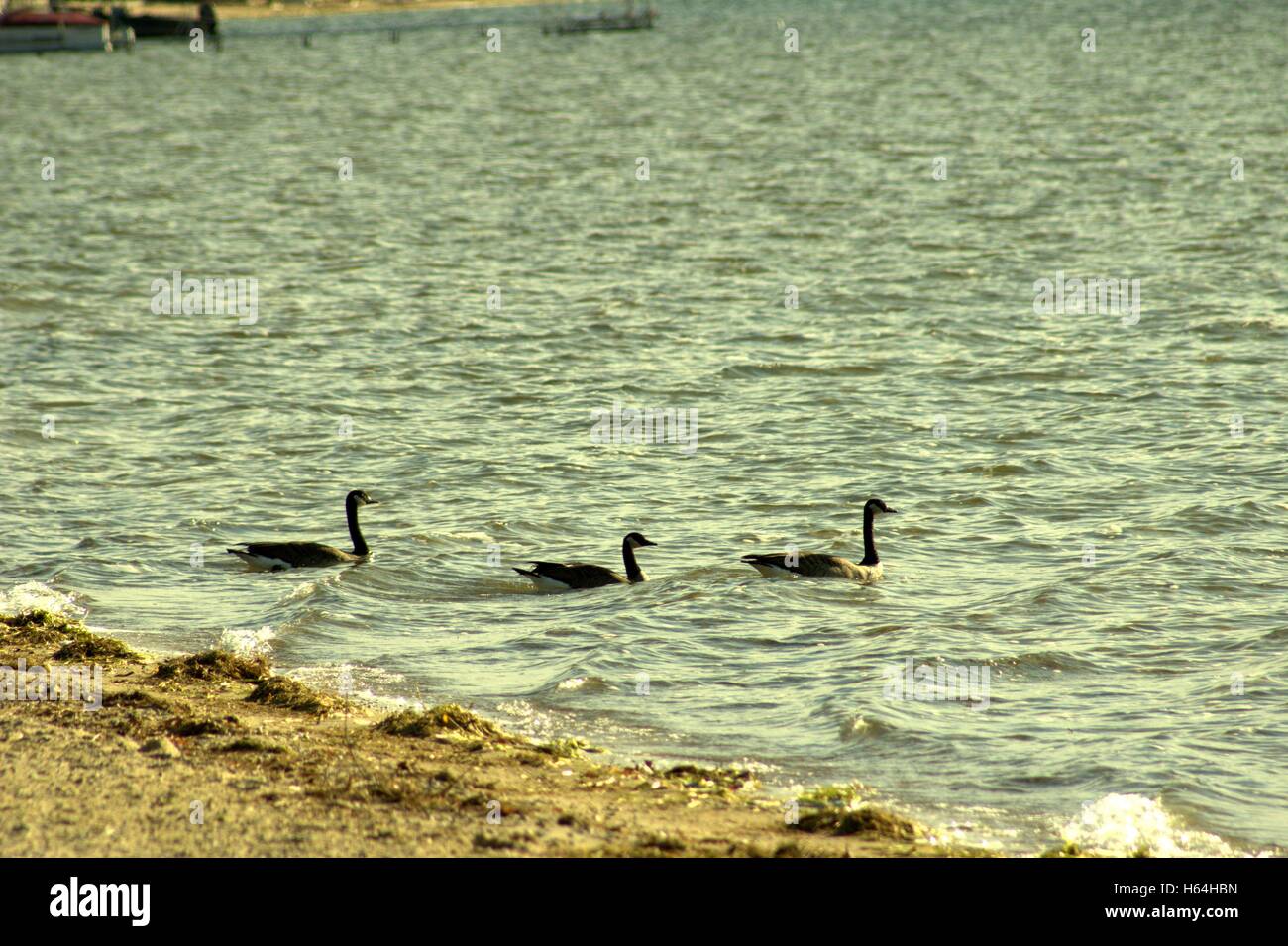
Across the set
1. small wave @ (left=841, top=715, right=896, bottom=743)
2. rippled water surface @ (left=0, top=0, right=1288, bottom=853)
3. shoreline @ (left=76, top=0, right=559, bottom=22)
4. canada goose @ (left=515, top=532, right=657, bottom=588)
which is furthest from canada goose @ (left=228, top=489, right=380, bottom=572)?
shoreline @ (left=76, top=0, right=559, bottom=22)

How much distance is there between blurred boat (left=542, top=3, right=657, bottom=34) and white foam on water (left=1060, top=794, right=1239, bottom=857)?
99.3 m

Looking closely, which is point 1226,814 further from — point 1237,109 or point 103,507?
point 1237,109

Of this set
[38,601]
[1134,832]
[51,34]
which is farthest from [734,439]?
[51,34]

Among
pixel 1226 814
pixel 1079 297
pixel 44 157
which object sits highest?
pixel 44 157

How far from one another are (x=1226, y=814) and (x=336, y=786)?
5.89m

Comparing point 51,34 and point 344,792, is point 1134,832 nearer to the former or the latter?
point 344,792

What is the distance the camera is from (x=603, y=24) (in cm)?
10762

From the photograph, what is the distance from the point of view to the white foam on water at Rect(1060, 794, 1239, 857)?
9805mm

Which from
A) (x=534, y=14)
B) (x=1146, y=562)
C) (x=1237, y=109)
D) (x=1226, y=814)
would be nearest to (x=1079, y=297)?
(x=1146, y=562)

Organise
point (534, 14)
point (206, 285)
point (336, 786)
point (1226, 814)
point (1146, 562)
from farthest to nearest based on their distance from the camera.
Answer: point (534, 14) < point (206, 285) < point (1146, 562) < point (1226, 814) < point (336, 786)

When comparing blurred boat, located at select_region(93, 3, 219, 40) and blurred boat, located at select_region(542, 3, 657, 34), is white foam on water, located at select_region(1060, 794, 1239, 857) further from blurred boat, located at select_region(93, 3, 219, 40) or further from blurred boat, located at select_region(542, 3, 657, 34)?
blurred boat, located at select_region(542, 3, 657, 34)

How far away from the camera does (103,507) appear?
18.8 m

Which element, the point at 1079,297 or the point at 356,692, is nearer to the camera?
the point at 356,692
